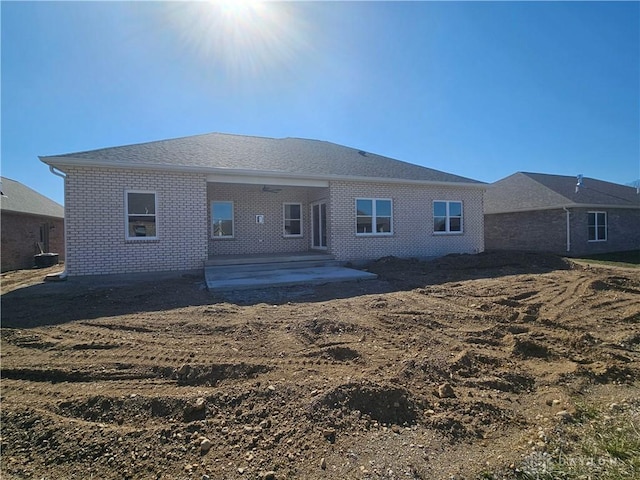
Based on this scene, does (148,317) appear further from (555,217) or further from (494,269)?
(555,217)

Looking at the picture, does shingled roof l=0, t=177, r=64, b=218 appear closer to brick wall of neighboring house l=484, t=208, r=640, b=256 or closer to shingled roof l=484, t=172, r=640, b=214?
shingled roof l=484, t=172, r=640, b=214

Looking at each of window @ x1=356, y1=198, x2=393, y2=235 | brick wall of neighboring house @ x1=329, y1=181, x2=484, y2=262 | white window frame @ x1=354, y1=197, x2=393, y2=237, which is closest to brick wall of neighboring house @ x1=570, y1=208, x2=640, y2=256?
brick wall of neighboring house @ x1=329, y1=181, x2=484, y2=262

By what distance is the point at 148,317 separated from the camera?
5.62 m

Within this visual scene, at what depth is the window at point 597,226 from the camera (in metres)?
18.2

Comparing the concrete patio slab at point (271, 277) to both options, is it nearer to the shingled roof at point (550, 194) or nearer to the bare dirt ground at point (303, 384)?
the bare dirt ground at point (303, 384)

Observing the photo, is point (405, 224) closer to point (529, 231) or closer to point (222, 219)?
point (222, 219)

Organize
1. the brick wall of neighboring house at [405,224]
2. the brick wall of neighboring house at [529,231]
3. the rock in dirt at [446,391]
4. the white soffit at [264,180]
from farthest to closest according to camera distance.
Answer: the brick wall of neighboring house at [529,231], the brick wall of neighboring house at [405,224], the white soffit at [264,180], the rock in dirt at [446,391]

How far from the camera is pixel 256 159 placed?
469 inches

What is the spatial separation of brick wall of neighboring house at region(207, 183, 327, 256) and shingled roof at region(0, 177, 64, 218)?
982 cm

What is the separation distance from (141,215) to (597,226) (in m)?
23.1

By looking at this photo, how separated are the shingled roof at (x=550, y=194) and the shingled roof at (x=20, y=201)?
915 inches

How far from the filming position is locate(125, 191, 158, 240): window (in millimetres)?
9547

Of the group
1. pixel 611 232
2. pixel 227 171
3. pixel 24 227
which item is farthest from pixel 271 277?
pixel 611 232

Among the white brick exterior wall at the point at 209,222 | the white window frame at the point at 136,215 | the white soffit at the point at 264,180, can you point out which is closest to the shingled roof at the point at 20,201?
the white brick exterior wall at the point at 209,222
